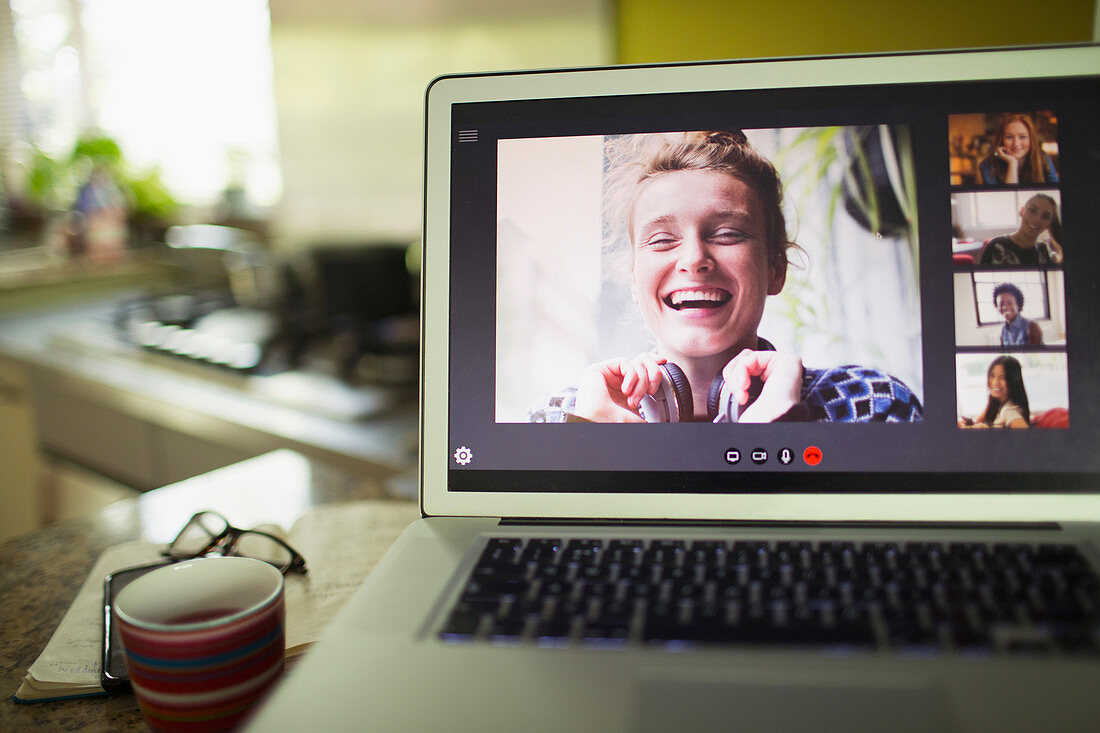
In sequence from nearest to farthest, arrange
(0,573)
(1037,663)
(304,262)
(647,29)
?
(1037,663) < (0,573) < (647,29) < (304,262)

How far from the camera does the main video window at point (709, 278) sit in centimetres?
58

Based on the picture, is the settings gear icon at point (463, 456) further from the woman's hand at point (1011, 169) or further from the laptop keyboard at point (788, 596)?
the woman's hand at point (1011, 169)

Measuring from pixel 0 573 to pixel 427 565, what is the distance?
464 millimetres

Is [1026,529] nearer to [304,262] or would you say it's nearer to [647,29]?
[647,29]

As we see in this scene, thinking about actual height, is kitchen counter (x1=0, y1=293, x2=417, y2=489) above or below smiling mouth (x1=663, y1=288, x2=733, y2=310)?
below

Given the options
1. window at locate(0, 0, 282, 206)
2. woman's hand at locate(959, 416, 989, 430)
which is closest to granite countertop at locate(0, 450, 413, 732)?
woman's hand at locate(959, 416, 989, 430)

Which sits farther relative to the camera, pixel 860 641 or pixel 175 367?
pixel 175 367

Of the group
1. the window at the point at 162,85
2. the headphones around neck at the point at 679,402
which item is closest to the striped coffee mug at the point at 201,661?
the headphones around neck at the point at 679,402

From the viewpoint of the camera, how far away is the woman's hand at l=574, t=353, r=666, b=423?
0.60 metres

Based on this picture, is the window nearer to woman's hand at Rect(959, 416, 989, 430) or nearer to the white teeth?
the white teeth

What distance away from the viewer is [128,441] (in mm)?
1604

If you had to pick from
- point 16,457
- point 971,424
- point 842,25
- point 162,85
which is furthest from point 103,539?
point 162,85

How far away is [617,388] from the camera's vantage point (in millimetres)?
603

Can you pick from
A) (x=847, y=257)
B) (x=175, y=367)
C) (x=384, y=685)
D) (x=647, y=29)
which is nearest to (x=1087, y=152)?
(x=847, y=257)
